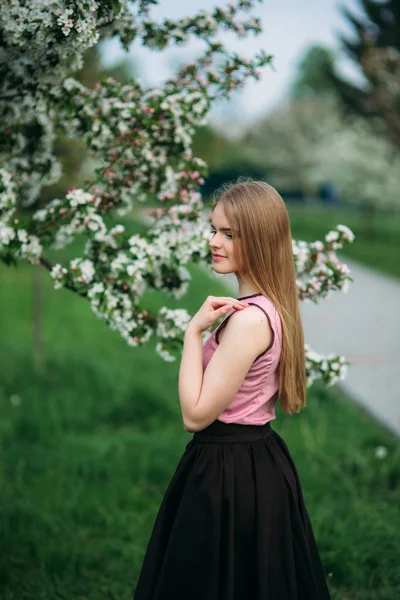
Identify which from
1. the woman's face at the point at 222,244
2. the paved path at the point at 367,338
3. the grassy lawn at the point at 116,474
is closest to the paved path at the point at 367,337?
the paved path at the point at 367,338

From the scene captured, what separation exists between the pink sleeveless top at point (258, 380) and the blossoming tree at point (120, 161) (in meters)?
0.64

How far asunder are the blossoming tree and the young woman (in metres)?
0.65

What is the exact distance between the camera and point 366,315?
37.3 ft

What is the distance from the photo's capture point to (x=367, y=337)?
9.62 m

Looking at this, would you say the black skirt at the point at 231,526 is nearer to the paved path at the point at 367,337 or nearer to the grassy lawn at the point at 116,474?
the grassy lawn at the point at 116,474

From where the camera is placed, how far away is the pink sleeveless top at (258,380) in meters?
2.26

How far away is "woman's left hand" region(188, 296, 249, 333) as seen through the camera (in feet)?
7.23

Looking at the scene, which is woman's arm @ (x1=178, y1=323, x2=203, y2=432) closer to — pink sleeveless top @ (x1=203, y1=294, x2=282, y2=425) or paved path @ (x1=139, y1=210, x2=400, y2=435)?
pink sleeveless top @ (x1=203, y1=294, x2=282, y2=425)

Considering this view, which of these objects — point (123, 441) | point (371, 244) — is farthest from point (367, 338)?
point (371, 244)

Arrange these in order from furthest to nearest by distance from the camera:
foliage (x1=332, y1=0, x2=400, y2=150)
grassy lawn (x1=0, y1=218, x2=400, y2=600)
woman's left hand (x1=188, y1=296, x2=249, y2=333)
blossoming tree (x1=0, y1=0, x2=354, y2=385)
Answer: foliage (x1=332, y1=0, x2=400, y2=150) < grassy lawn (x1=0, y1=218, x2=400, y2=600) < blossoming tree (x1=0, y1=0, x2=354, y2=385) < woman's left hand (x1=188, y1=296, x2=249, y2=333)

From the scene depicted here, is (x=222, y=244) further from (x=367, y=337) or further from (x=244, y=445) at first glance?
(x=367, y=337)

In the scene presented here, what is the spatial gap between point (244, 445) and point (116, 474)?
8.99 ft

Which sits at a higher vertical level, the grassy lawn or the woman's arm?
the woman's arm

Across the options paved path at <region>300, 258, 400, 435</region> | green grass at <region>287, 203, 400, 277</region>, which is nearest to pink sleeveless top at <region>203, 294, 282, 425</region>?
paved path at <region>300, 258, 400, 435</region>
